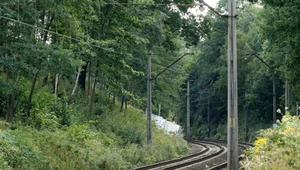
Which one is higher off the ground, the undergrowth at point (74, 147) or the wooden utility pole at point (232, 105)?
the wooden utility pole at point (232, 105)

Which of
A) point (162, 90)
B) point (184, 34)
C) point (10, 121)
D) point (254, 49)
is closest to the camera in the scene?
point (10, 121)

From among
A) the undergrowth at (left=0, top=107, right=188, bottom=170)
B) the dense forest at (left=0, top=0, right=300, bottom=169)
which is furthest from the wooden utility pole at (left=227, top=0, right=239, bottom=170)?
the undergrowth at (left=0, top=107, right=188, bottom=170)

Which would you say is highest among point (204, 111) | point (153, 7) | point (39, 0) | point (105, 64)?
point (153, 7)

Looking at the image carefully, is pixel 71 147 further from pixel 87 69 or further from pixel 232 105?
pixel 87 69

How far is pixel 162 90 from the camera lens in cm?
4066

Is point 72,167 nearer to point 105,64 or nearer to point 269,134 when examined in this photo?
point 269,134

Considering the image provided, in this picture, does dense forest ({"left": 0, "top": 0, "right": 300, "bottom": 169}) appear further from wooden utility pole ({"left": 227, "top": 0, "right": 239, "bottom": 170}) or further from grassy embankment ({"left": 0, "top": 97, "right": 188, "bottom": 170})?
wooden utility pole ({"left": 227, "top": 0, "right": 239, "bottom": 170})

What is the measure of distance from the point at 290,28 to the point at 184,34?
465 inches

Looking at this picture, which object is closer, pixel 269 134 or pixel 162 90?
pixel 269 134

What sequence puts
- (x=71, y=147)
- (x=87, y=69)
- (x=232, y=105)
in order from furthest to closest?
(x=87, y=69) → (x=71, y=147) → (x=232, y=105)

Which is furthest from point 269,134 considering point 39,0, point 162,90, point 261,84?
point 261,84

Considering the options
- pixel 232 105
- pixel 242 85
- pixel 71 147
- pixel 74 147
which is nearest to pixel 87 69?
pixel 74 147

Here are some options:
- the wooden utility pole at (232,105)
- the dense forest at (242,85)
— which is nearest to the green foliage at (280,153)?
the wooden utility pole at (232,105)

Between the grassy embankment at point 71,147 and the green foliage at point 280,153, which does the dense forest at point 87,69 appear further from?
the green foliage at point 280,153
